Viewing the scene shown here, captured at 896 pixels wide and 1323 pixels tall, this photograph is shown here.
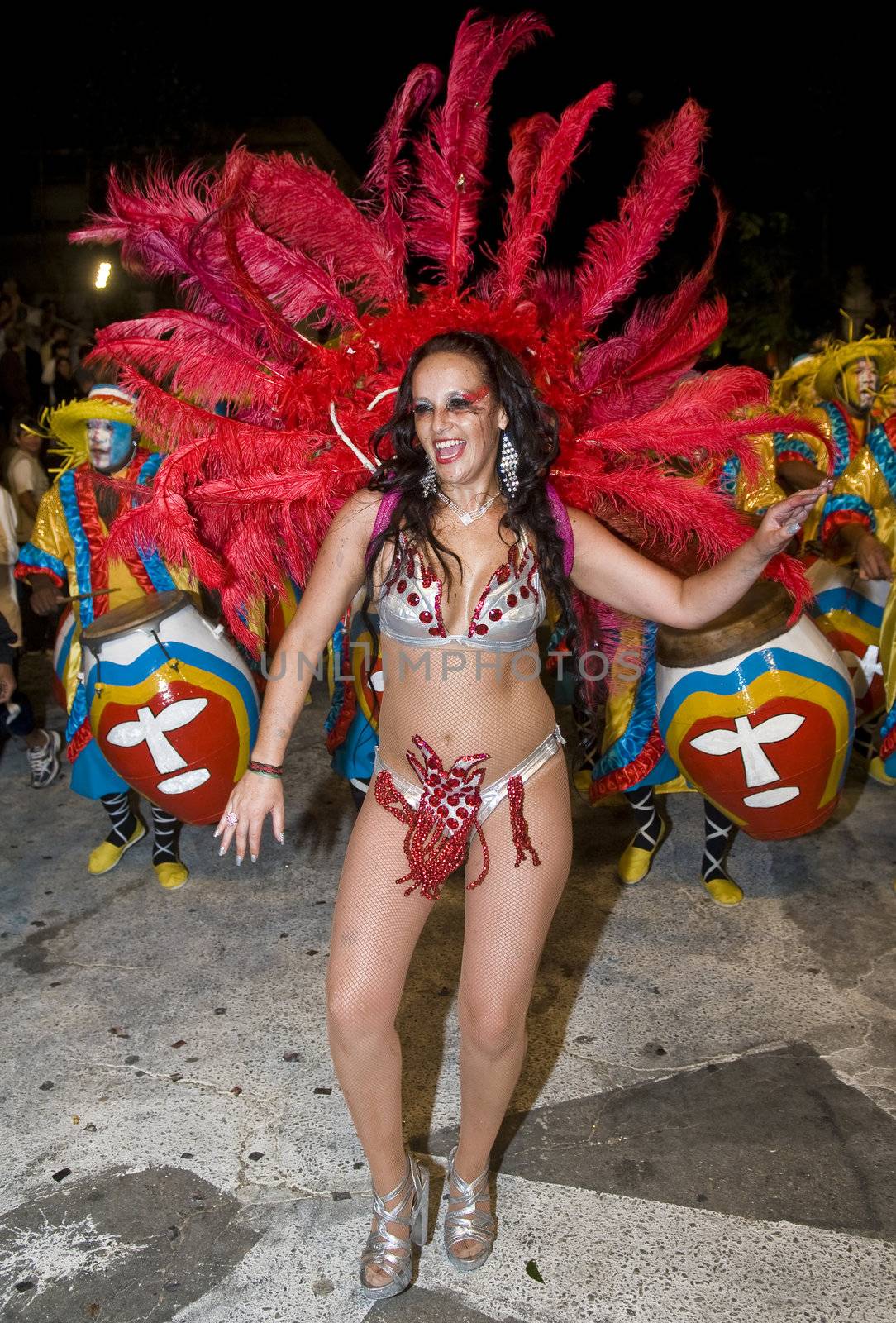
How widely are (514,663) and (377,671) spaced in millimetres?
1506

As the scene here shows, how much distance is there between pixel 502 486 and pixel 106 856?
267 centimetres

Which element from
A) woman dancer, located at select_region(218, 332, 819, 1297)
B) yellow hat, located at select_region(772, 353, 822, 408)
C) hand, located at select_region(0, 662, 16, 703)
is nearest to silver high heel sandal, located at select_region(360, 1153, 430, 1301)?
woman dancer, located at select_region(218, 332, 819, 1297)

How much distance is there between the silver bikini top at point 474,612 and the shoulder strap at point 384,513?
6cm

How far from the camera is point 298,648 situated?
2.27m

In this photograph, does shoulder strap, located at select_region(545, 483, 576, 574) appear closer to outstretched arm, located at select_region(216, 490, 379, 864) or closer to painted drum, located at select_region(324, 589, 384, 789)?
outstretched arm, located at select_region(216, 490, 379, 864)

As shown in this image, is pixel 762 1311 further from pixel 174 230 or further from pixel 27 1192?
pixel 174 230

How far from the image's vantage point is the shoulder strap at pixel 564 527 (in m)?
2.33

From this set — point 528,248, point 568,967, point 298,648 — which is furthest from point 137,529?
point 568,967

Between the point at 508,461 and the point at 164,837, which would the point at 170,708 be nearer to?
the point at 164,837

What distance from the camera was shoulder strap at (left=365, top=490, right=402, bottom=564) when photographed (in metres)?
2.28

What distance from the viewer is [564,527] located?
Result: 92.0 inches

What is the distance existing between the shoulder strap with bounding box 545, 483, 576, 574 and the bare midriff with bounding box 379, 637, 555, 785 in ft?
0.74

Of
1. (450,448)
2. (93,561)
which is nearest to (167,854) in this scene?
(93,561)

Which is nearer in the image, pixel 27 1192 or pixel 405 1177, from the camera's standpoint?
pixel 405 1177
